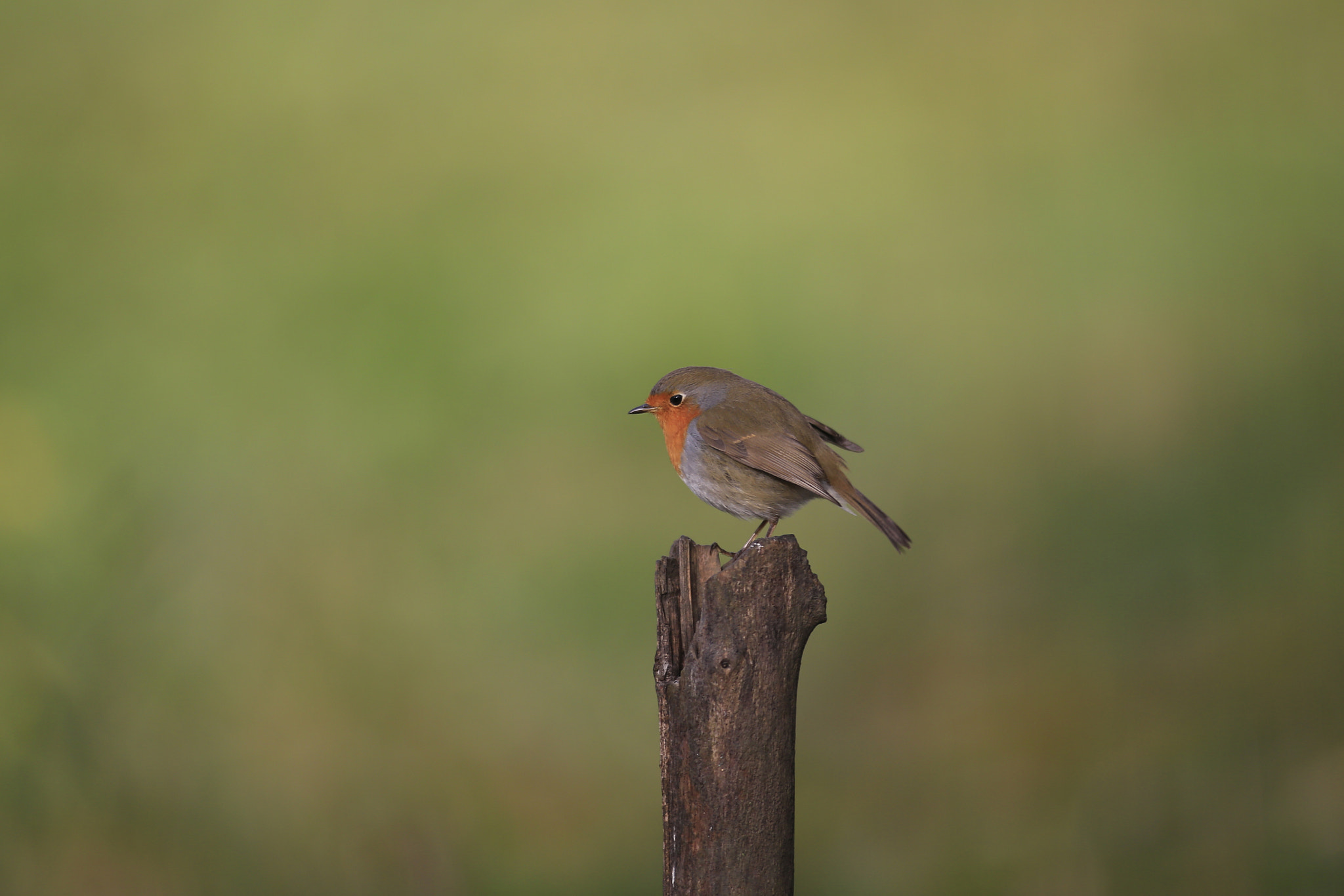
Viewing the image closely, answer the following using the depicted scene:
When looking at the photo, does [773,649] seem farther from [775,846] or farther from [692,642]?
[775,846]

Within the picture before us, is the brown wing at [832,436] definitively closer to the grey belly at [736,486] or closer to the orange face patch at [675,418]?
the grey belly at [736,486]

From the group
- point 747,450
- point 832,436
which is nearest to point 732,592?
point 747,450

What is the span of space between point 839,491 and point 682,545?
105cm

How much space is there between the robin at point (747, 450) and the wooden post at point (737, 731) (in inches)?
33.8

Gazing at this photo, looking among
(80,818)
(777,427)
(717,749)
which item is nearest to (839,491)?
(777,427)

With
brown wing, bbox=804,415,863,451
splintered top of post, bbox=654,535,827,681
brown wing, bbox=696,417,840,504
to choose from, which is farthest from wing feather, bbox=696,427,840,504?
splintered top of post, bbox=654,535,827,681

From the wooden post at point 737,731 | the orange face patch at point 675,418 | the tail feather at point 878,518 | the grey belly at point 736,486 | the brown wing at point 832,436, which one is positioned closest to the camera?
the wooden post at point 737,731

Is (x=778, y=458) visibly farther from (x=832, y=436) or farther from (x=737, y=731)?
(x=737, y=731)

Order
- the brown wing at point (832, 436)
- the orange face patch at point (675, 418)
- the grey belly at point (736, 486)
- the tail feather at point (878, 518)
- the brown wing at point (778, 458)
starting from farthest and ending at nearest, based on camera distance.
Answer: the brown wing at point (832, 436) < the orange face patch at point (675, 418) < the grey belly at point (736, 486) < the brown wing at point (778, 458) < the tail feather at point (878, 518)

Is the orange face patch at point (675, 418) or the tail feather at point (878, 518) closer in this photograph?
the tail feather at point (878, 518)

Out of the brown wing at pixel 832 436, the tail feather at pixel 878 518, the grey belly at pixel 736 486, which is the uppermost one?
the brown wing at pixel 832 436

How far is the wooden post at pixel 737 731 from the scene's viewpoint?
294 cm

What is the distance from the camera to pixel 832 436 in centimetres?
434

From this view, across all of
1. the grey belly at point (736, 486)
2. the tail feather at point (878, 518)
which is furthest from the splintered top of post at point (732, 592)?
the grey belly at point (736, 486)
